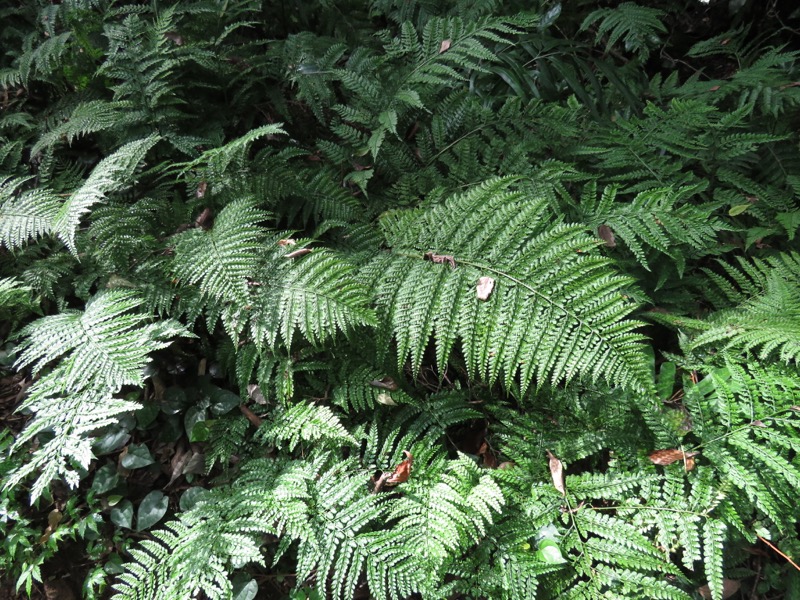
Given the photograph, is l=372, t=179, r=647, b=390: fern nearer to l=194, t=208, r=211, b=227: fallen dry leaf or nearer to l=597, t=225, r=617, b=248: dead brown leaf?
l=597, t=225, r=617, b=248: dead brown leaf

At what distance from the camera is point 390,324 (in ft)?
6.39

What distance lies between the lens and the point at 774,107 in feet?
8.64

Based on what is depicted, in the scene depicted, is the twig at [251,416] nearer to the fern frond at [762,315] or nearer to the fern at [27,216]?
the fern at [27,216]

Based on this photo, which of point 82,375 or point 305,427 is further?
point 305,427

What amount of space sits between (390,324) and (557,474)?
870mm

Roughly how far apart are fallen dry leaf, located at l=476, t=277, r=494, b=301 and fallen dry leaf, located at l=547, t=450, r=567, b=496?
0.72 meters

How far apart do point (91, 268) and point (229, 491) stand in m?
1.17

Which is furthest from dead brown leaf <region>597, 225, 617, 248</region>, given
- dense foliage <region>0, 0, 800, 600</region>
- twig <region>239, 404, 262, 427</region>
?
twig <region>239, 404, 262, 427</region>

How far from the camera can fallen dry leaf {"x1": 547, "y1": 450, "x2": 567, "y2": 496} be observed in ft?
6.56

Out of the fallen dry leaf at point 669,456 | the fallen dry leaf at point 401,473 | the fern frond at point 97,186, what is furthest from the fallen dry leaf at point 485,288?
the fern frond at point 97,186

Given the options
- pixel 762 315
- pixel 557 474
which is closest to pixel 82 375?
pixel 557 474

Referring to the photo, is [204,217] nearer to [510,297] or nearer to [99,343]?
[99,343]

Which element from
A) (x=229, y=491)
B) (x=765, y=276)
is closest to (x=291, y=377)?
(x=229, y=491)

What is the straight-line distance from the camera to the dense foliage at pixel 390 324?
184cm
